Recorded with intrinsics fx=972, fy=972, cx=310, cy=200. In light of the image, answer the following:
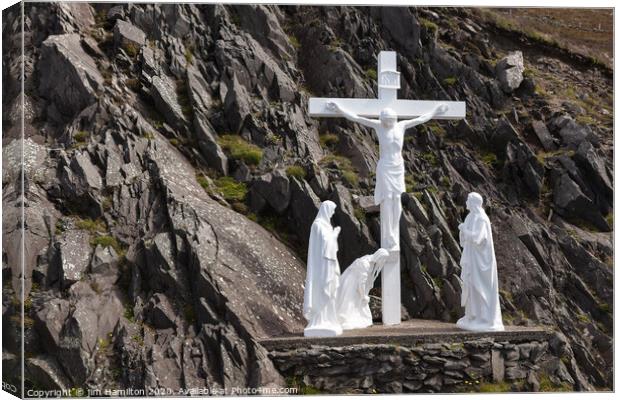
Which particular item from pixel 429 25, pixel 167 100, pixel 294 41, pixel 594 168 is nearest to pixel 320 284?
pixel 167 100

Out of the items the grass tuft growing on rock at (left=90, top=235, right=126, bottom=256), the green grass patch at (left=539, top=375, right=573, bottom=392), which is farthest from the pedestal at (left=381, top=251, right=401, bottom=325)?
the grass tuft growing on rock at (left=90, top=235, right=126, bottom=256)

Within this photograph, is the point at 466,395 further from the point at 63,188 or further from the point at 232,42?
the point at 232,42

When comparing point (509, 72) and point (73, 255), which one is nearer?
point (73, 255)

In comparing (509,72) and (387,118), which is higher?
(509,72)

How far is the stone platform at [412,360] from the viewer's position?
602 inches

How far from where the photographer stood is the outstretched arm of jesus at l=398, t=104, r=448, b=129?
56.9 ft

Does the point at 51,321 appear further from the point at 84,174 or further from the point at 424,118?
the point at 424,118

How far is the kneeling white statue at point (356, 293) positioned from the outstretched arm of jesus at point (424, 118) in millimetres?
2415

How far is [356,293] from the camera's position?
16344 mm

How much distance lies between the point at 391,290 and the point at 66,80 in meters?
8.86

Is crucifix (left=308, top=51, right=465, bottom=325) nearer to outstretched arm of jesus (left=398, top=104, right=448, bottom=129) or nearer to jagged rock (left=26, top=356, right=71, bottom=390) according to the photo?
outstretched arm of jesus (left=398, top=104, right=448, bottom=129)

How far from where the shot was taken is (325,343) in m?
15.3

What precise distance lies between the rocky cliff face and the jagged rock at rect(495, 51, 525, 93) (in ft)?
0.18

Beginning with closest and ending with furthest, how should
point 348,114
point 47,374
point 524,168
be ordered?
1. point 47,374
2. point 348,114
3. point 524,168
